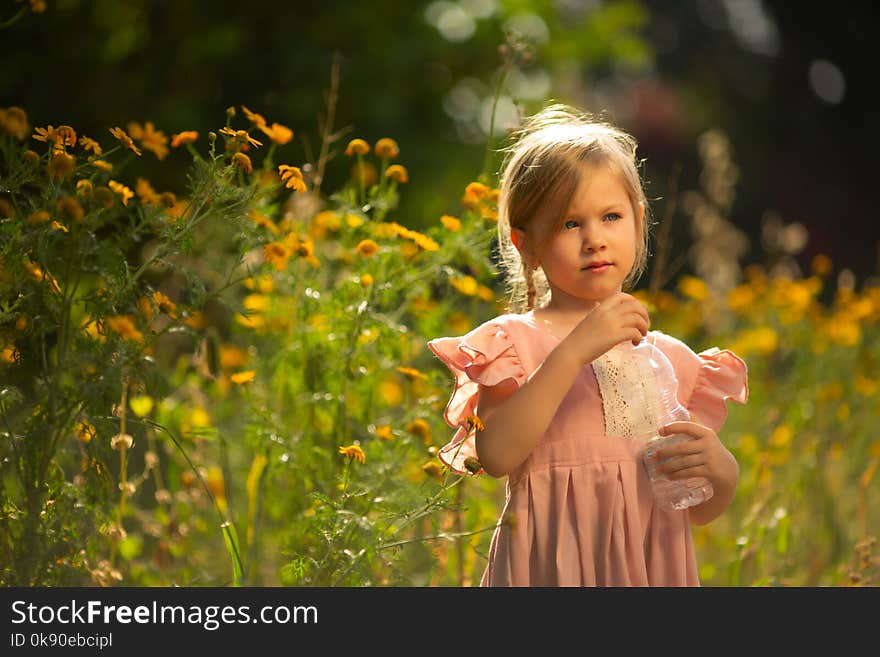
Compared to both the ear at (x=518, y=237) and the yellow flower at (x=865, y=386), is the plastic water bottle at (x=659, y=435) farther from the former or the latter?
the yellow flower at (x=865, y=386)

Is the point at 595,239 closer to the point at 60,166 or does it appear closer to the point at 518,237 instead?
the point at 518,237

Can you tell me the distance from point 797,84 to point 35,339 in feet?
43.5

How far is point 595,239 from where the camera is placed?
6.42ft

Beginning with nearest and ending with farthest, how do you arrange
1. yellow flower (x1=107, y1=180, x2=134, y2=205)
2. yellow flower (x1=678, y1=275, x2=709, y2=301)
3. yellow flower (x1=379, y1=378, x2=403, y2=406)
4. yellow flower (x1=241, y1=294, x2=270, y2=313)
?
yellow flower (x1=107, y1=180, x2=134, y2=205)
yellow flower (x1=241, y1=294, x2=270, y2=313)
yellow flower (x1=379, y1=378, x2=403, y2=406)
yellow flower (x1=678, y1=275, x2=709, y2=301)

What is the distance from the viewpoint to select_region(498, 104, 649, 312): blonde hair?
1.99 metres

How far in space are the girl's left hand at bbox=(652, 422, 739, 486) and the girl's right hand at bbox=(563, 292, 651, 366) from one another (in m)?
0.21

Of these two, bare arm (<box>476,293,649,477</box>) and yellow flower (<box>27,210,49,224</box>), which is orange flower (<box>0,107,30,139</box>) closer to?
yellow flower (<box>27,210,49,224</box>)

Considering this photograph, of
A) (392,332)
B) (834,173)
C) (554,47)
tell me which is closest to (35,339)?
(392,332)

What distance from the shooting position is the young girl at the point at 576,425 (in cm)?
196

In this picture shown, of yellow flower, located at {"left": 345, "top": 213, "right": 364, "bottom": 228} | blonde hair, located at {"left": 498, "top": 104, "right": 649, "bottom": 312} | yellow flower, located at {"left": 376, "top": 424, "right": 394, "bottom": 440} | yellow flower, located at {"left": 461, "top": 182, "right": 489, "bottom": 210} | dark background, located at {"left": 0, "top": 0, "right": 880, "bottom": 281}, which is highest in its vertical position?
dark background, located at {"left": 0, "top": 0, "right": 880, "bottom": 281}

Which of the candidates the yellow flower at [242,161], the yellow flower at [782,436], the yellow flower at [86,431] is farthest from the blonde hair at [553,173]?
the yellow flower at [782,436]

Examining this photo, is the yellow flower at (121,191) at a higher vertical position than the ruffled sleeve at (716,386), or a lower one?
higher

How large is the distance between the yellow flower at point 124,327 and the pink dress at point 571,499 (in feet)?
1.82

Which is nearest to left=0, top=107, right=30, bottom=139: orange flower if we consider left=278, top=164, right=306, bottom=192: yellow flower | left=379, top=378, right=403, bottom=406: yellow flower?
left=278, top=164, right=306, bottom=192: yellow flower
